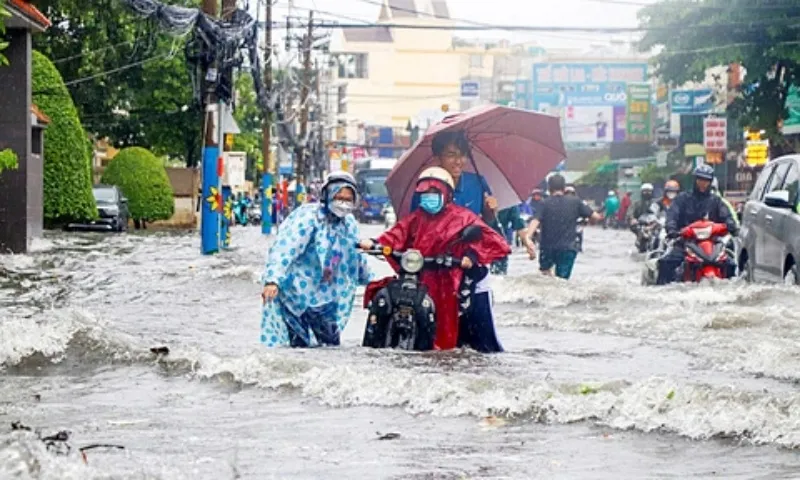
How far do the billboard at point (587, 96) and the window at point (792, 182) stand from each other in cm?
7537

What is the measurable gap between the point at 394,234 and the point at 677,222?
741cm

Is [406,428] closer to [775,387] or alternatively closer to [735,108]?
[775,387]

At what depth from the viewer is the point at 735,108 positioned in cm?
3950

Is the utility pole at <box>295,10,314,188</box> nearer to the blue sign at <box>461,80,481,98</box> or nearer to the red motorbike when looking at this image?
the blue sign at <box>461,80,481,98</box>

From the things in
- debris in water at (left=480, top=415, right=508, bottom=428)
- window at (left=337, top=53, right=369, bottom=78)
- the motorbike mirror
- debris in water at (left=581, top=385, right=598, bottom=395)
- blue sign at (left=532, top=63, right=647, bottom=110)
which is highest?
window at (left=337, top=53, right=369, bottom=78)

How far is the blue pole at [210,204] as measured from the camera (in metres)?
29.1

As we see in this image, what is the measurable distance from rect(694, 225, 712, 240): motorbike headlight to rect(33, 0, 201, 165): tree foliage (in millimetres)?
22174

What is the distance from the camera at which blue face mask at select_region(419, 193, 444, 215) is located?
33.0ft

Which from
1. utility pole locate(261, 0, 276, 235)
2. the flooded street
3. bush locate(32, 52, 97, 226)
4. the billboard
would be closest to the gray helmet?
the flooded street

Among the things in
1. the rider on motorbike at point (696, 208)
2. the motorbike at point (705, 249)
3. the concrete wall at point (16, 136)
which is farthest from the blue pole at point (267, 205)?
the motorbike at point (705, 249)

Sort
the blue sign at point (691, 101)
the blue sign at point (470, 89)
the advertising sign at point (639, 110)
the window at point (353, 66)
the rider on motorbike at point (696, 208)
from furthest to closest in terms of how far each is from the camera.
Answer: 1. the window at point (353, 66)
2. the blue sign at point (470, 89)
3. the advertising sign at point (639, 110)
4. the blue sign at point (691, 101)
5. the rider on motorbike at point (696, 208)

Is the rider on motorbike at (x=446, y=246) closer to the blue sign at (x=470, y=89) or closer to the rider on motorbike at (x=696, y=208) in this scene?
the rider on motorbike at (x=696, y=208)

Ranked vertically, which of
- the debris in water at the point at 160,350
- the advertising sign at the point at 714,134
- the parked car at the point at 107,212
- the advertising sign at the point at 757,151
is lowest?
the parked car at the point at 107,212

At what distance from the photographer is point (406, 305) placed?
1003 cm
